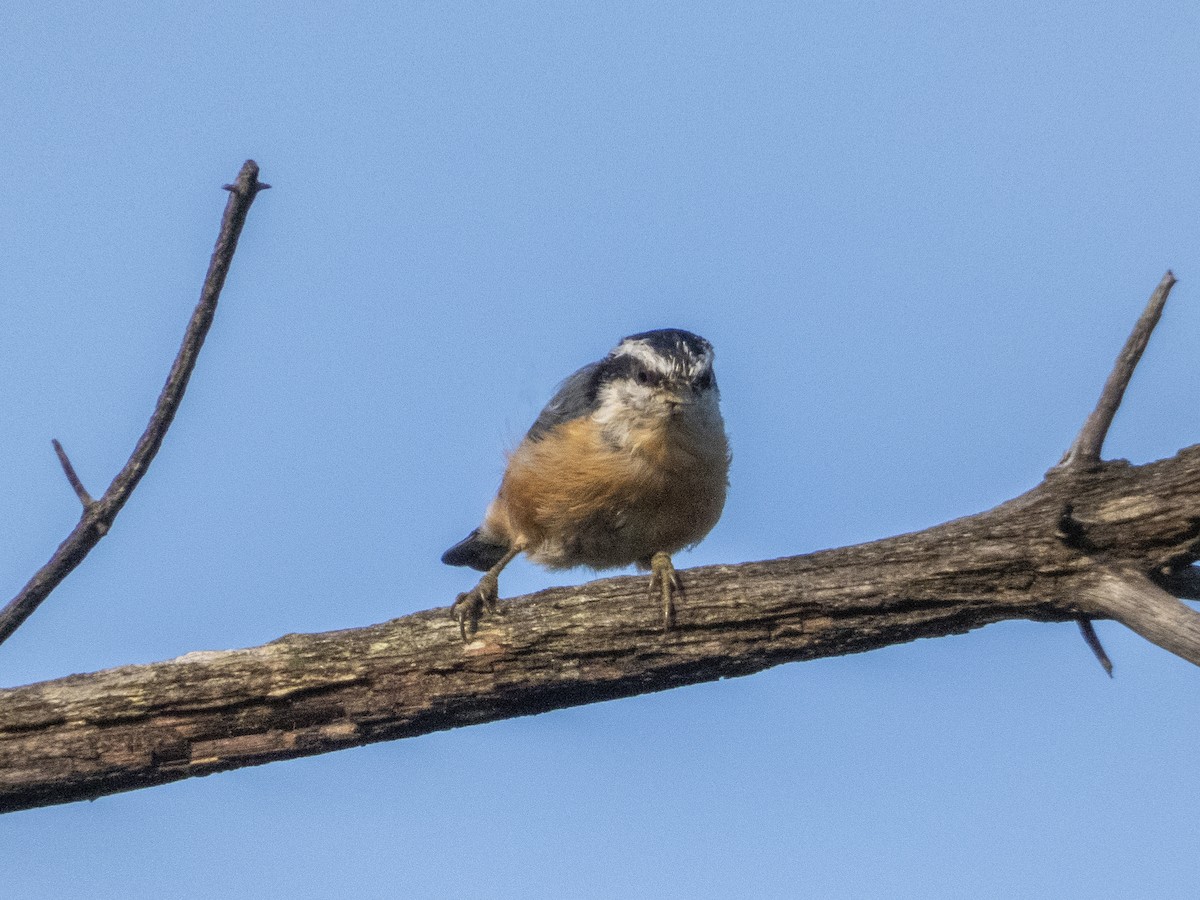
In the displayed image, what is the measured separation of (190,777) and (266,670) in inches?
17.3

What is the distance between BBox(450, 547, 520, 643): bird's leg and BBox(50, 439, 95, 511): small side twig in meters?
1.29

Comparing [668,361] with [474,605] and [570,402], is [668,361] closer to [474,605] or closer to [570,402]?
[570,402]

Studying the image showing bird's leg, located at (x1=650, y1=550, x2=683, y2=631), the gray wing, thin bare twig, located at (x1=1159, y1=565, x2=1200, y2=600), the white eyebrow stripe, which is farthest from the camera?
the gray wing

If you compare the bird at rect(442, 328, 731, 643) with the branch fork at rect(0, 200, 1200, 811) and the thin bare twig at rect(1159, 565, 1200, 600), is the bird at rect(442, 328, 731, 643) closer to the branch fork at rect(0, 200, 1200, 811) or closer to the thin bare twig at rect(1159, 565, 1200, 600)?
the branch fork at rect(0, 200, 1200, 811)

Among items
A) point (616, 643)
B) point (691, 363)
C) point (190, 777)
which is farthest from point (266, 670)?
point (691, 363)

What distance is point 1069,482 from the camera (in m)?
4.57

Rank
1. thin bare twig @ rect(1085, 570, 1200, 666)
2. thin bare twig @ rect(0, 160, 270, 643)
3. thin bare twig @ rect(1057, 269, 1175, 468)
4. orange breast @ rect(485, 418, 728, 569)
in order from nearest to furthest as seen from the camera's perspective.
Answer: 1. thin bare twig @ rect(1085, 570, 1200, 666)
2. thin bare twig @ rect(0, 160, 270, 643)
3. thin bare twig @ rect(1057, 269, 1175, 468)
4. orange breast @ rect(485, 418, 728, 569)

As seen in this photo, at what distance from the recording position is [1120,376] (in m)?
4.19

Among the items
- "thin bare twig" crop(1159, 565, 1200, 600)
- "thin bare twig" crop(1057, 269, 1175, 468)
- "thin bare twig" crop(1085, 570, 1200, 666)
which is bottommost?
"thin bare twig" crop(1085, 570, 1200, 666)

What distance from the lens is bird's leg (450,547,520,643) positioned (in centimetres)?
471

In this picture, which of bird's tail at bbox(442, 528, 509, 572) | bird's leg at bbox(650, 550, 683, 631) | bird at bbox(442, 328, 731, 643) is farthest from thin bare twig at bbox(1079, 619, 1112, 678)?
bird's tail at bbox(442, 528, 509, 572)

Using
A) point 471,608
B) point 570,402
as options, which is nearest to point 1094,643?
point 471,608

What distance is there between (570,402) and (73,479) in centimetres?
271

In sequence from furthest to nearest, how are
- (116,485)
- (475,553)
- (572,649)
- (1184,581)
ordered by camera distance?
(475,553) → (572,649) → (1184,581) → (116,485)
